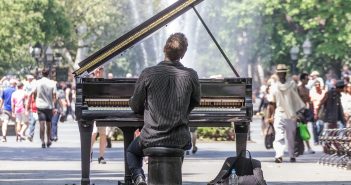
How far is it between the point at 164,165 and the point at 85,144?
188 inches

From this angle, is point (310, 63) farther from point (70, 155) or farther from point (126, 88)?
point (126, 88)

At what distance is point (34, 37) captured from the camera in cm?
6981

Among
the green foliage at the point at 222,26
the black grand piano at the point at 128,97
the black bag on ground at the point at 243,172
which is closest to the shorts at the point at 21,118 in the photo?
the green foliage at the point at 222,26

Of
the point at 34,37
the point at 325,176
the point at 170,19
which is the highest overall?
the point at 34,37

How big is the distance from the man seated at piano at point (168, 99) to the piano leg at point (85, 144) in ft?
14.1

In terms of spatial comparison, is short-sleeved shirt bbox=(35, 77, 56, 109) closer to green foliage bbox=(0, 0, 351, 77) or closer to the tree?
green foliage bbox=(0, 0, 351, 77)

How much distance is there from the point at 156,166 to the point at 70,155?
16350 millimetres

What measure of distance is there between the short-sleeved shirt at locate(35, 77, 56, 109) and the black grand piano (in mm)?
14475

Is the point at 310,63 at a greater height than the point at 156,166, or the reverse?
the point at 310,63

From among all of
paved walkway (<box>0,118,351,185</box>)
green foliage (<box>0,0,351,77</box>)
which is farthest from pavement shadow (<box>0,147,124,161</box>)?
green foliage (<box>0,0,351,77</box>)

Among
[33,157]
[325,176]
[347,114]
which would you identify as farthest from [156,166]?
[347,114]

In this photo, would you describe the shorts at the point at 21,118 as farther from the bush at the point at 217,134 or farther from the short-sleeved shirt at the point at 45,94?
the short-sleeved shirt at the point at 45,94

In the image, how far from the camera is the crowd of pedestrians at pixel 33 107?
31844 millimetres

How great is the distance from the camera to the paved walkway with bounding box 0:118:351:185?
1988 centimetres
